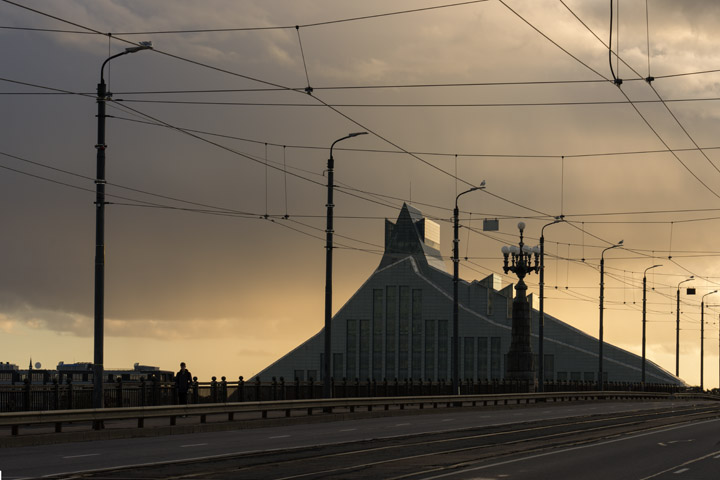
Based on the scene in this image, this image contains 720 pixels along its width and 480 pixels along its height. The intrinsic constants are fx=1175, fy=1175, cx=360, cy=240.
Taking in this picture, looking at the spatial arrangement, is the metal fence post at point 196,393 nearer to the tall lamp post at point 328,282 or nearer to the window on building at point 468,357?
the tall lamp post at point 328,282

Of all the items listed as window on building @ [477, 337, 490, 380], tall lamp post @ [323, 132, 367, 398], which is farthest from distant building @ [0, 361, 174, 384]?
window on building @ [477, 337, 490, 380]

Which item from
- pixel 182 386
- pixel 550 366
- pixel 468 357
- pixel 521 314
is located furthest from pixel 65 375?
pixel 550 366

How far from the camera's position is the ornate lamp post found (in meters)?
73.8

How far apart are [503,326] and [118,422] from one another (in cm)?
13752

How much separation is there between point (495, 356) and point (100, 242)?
144 m

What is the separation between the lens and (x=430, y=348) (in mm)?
176000

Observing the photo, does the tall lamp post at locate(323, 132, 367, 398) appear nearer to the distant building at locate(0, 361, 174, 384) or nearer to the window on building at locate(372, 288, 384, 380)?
the distant building at locate(0, 361, 174, 384)

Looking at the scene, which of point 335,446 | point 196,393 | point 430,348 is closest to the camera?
point 335,446

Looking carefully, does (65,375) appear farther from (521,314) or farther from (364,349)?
(364,349)

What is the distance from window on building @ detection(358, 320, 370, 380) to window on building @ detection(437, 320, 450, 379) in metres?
11.4

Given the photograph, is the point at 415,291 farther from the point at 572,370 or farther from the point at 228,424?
the point at 228,424

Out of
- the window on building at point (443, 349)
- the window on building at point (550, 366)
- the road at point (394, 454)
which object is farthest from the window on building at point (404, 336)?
the road at point (394, 454)

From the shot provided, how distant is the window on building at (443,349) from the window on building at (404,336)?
4994mm

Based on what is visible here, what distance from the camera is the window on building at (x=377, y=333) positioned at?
179000 millimetres
